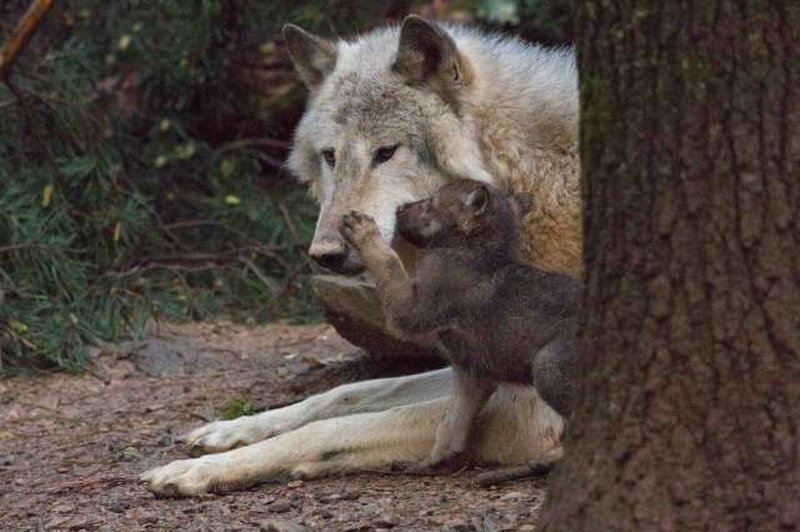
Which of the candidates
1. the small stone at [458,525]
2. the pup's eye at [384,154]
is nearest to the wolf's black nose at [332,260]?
the pup's eye at [384,154]

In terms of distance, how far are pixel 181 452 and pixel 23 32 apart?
2789 mm

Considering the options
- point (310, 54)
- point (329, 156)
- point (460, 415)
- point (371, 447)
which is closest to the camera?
point (460, 415)

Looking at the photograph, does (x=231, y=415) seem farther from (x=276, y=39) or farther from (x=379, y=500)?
(x=276, y=39)

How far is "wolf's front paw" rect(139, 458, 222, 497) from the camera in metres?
5.08

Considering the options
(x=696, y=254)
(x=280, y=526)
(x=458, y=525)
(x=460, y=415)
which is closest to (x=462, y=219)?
(x=460, y=415)

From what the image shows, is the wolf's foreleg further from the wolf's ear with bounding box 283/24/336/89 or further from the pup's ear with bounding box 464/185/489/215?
the wolf's ear with bounding box 283/24/336/89

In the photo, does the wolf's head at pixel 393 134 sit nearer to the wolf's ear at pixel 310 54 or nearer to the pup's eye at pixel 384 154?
the pup's eye at pixel 384 154

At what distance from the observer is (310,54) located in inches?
251

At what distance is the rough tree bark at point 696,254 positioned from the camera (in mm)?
3049

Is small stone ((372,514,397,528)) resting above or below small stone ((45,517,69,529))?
above

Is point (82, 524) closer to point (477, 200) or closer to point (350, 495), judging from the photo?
point (350, 495)

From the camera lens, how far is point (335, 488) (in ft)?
16.4

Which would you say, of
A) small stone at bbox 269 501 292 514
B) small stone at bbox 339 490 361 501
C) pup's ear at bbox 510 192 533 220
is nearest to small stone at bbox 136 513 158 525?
small stone at bbox 269 501 292 514

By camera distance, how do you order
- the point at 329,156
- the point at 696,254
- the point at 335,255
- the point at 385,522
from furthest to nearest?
the point at 329,156, the point at 335,255, the point at 385,522, the point at 696,254
